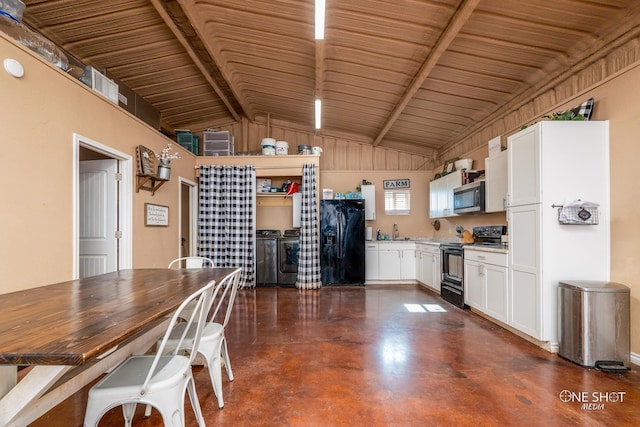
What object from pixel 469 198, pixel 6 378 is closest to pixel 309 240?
pixel 469 198

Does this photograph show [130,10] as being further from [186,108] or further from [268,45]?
[186,108]

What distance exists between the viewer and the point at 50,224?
2475 millimetres

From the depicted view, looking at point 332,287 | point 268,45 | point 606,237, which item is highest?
point 268,45

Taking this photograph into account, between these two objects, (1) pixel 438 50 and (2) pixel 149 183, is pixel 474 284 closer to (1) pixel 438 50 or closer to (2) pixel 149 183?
(1) pixel 438 50

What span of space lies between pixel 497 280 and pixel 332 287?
289 centimetres

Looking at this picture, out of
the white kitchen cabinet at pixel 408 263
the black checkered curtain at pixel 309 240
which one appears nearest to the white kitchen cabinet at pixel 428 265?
the white kitchen cabinet at pixel 408 263

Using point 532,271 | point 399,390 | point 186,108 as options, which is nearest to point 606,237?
point 532,271

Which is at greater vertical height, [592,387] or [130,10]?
[130,10]

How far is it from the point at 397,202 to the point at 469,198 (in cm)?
215

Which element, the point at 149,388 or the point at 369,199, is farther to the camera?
the point at 369,199

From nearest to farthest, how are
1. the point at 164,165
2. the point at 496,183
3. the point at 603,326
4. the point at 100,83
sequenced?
1. the point at 603,326
2. the point at 100,83
3. the point at 496,183
4. the point at 164,165

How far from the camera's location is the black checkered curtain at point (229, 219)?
5.47m

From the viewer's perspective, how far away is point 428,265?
5.20m

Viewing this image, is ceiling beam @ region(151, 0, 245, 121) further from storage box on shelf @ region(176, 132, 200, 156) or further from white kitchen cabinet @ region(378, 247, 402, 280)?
white kitchen cabinet @ region(378, 247, 402, 280)
